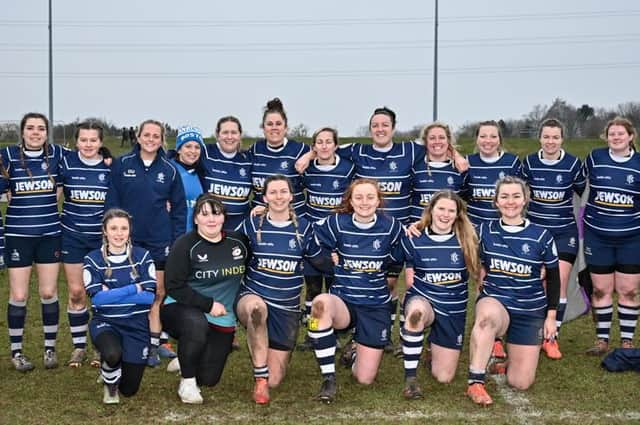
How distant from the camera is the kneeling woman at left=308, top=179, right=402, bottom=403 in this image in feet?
15.2

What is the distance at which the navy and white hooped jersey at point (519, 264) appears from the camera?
4.56 meters

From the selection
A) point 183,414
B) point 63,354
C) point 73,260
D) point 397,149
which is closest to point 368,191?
point 397,149

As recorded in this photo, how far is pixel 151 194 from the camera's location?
16.4 feet

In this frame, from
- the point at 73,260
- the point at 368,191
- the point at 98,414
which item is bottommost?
the point at 98,414

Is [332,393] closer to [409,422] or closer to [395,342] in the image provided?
A: [409,422]

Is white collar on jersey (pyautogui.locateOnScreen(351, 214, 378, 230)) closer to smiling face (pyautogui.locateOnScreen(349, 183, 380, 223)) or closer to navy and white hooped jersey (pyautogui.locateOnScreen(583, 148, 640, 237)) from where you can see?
smiling face (pyautogui.locateOnScreen(349, 183, 380, 223))

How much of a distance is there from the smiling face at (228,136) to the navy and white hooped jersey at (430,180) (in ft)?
4.35

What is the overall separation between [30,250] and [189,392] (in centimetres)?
153

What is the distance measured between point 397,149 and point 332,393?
1.99m

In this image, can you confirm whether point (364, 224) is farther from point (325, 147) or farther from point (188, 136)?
point (188, 136)

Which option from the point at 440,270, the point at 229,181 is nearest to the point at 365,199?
the point at 440,270

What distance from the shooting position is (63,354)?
5430 millimetres

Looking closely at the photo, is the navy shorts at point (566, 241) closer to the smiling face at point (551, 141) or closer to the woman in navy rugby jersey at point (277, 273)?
the smiling face at point (551, 141)

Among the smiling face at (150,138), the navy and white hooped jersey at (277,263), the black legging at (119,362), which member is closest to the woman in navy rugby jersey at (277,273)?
the navy and white hooped jersey at (277,263)
